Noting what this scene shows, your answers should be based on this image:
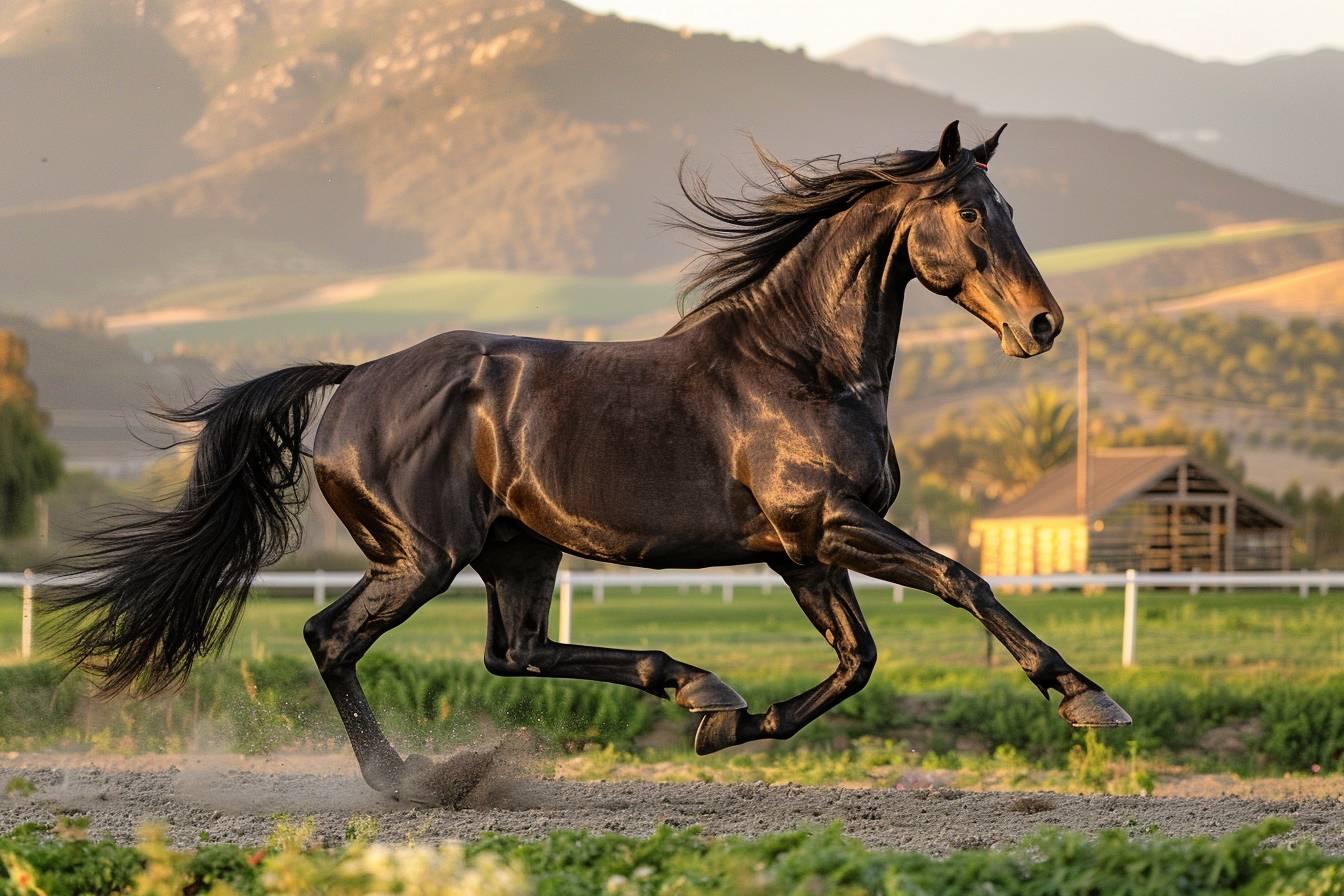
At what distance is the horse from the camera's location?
5.66 m

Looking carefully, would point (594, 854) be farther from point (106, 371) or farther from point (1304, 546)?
point (106, 371)

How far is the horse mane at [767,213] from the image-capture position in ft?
19.8

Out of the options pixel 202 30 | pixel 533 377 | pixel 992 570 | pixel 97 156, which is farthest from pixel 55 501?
pixel 202 30

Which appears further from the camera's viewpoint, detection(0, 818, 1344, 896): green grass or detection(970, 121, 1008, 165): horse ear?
detection(970, 121, 1008, 165): horse ear

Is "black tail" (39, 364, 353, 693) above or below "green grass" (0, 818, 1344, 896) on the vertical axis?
above

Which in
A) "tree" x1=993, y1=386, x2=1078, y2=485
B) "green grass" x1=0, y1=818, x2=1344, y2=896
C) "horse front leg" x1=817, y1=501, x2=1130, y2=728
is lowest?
"green grass" x1=0, y1=818, x2=1344, y2=896

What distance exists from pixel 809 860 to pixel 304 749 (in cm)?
632

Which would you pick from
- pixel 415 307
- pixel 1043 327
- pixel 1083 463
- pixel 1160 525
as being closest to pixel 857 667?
pixel 1043 327

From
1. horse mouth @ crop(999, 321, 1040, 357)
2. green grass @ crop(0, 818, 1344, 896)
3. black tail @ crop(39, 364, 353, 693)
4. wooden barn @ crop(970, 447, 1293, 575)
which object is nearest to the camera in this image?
green grass @ crop(0, 818, 1344, 896)

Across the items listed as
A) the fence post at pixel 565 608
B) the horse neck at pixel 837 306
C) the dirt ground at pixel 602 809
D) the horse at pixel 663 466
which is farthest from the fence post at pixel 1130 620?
the horse neck at pixel 837 306

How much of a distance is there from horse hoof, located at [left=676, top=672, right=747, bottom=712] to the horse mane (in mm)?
1345

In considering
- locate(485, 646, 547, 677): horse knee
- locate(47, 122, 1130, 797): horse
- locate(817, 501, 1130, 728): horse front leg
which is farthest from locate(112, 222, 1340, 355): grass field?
locate(817, 501, 1130, 728): horse front leg

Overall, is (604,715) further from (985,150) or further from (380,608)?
(985,150)

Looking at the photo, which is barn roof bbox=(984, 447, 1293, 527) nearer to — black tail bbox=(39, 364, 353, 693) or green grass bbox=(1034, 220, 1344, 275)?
black tail bbox=(39, 364, 353, 693)
